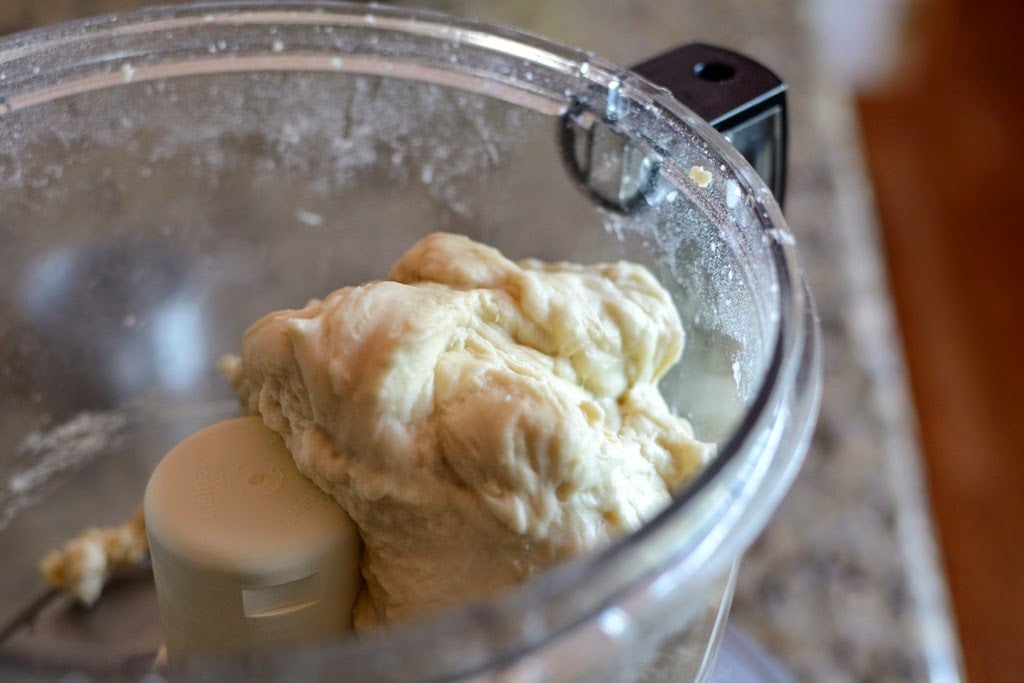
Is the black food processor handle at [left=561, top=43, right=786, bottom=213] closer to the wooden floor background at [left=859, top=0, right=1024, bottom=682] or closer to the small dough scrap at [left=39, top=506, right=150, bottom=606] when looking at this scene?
the small dough scrap at [left=39, top=506, right=150, bottom=606]

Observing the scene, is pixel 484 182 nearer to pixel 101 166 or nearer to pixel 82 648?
pixel 101 166

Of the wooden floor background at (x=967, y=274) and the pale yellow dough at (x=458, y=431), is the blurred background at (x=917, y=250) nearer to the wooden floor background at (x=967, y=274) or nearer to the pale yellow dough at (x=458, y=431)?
the wooden floor background at (x=967, y=274)

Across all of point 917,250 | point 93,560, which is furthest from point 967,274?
point 93,560

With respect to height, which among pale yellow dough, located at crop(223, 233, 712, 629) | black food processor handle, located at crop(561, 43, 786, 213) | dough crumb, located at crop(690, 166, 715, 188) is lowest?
pale yellow dough, located at crop(223, 233, 712, 629)

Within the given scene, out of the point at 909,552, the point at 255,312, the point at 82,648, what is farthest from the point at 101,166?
the point at 909,552

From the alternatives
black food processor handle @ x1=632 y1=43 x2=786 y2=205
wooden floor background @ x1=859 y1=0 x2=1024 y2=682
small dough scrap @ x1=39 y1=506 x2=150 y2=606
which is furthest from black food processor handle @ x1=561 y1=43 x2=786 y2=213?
wooden floor background @ x1=859 y1=0 x2=1024 y2=682
